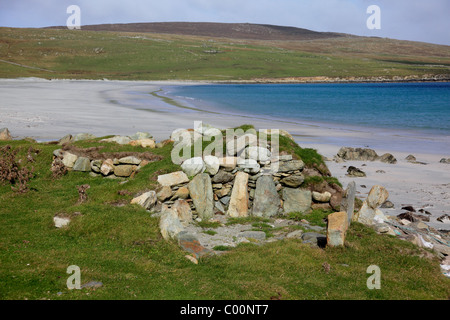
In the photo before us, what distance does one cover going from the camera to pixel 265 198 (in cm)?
1764

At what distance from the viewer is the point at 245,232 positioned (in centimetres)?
1488

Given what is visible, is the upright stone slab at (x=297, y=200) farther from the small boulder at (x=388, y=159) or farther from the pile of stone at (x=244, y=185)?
the small boulder at (x=388, y=159)

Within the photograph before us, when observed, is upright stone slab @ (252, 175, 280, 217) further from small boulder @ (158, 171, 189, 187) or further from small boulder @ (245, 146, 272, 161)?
small boulder @ (158, 171, 189, 187)

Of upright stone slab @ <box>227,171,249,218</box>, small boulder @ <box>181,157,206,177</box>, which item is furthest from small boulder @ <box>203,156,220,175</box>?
upright stone slab @ <box>227,171,249,218</box>

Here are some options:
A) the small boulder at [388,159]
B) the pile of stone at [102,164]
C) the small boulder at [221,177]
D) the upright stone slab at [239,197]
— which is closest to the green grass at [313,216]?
the upright stone slab at [239,197]

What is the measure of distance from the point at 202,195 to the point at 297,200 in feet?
14.7

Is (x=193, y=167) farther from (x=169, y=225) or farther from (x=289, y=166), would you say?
(x=289, y=166)

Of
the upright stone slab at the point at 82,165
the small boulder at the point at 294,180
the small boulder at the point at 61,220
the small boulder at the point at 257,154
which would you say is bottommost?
the small boulder at the point at 61,220

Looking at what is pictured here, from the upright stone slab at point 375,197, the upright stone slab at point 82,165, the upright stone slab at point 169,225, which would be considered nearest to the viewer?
the upright stone slab at point 169,225

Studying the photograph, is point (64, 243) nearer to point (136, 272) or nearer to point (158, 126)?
point (136, 272)

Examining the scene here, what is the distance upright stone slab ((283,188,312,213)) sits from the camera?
17750mm

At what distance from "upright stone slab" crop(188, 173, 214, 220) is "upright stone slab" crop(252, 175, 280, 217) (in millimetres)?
2072

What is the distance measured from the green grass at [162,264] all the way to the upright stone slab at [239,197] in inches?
160

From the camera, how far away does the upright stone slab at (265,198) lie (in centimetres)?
1745
